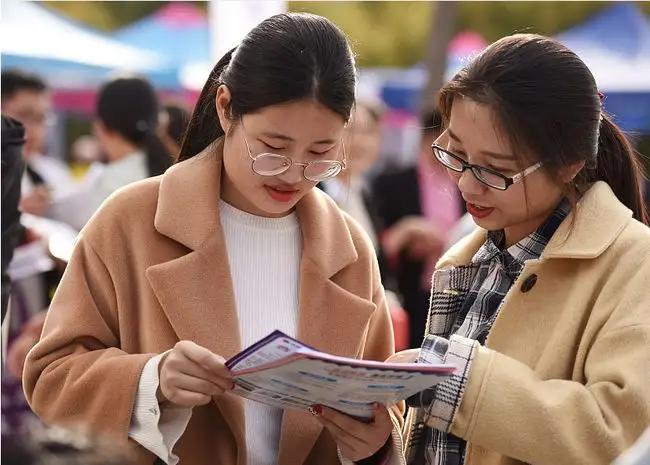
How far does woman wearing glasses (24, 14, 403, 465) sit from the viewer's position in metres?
2.39

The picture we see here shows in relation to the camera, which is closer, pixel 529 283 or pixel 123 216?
pixel 529 283

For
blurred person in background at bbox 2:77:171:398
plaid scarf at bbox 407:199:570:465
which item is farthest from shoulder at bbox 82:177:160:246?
blurred person in background at bbox 2:77:171:398

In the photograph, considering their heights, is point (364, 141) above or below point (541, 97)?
below

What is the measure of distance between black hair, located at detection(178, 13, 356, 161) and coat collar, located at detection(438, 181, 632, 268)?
0.58m

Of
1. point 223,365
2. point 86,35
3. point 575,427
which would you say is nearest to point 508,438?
point 575,427

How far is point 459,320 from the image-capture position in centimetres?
259

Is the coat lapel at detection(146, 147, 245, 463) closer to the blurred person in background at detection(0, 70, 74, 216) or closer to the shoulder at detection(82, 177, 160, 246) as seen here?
the shoulder at detection(82, 177, 160, 246)

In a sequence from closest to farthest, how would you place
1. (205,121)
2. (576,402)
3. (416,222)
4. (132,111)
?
(576,402) → (205,121) → (132,111) → (416,222)

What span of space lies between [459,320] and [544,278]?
0.30m

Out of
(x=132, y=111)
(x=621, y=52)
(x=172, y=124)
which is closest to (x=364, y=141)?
(x=172, y=124)

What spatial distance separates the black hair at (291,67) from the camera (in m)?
2.43

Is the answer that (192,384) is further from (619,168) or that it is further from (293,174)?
(619,168)

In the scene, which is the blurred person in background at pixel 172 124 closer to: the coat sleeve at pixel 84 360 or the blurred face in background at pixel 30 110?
the blurred face in background at pixel 30 110

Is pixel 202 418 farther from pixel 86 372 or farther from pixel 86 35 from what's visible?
pixel 86 35
